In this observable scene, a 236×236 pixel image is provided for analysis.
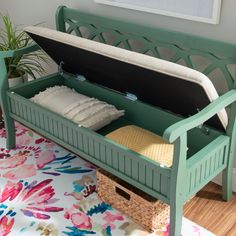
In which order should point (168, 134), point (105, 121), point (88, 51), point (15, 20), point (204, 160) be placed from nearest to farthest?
point (168, 134), point (204, 160), point (88, 51), point (105, 121), point (15, 20)

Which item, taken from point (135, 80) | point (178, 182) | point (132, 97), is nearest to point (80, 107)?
point (132, 97)

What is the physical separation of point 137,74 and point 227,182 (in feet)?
2.55

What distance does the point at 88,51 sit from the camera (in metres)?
2.01

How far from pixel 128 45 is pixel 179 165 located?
3.14 ft

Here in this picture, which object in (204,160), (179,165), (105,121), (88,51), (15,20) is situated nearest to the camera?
(179,165)

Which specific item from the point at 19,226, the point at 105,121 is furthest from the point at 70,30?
the point at 19,226

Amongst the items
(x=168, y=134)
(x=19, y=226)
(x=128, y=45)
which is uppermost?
(x=128, y=45)

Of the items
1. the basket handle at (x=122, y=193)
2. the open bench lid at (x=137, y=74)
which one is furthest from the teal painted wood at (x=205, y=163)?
the basket handle at (x=122, y=193)

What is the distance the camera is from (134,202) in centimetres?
198

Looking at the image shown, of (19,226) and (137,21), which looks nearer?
(19,226)

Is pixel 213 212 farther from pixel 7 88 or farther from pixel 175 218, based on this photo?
pixel 7 88

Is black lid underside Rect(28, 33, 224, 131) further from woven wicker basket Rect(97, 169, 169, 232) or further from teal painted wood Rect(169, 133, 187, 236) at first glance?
woven wicker basket Rect(97, 169, 169, 232)

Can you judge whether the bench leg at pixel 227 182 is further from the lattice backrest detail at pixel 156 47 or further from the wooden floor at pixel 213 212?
the lattice backrest detail at pixel 156 47

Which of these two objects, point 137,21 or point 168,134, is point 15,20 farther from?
point 168,134
